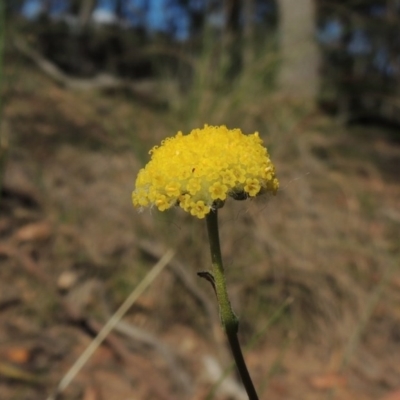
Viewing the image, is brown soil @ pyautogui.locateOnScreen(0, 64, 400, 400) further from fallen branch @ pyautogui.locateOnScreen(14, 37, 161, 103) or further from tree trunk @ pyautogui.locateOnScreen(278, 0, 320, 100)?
fallen branch @ pyautogui.locateOnScreen(14, 37, 161, 103)

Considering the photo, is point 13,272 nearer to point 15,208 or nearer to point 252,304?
point 15,208

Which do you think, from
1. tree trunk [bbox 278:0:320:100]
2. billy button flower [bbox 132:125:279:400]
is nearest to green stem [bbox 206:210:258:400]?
billy button flower [bbox 132:125:279:400]

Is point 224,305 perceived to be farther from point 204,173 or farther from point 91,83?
point 91,83

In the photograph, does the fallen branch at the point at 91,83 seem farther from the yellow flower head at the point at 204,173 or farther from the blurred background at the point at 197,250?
the yellow flower head at the point at 204,173

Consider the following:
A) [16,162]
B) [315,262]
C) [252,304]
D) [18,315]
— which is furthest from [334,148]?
[18,315]

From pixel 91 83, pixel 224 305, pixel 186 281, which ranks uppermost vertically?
pixel 224 305

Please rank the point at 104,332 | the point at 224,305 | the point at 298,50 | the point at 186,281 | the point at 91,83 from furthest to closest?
1. the point at 91,83
2. the point at 298,50
3. the point at 186,281
4. the point at 104,332
5. the point at 224,305

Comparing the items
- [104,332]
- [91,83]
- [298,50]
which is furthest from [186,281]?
[91,83]
